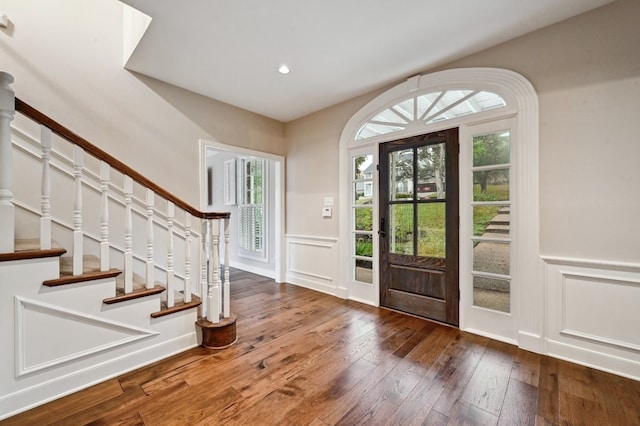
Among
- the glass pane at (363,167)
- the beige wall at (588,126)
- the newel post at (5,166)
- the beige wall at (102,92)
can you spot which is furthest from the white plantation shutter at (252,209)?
the beige wall at (588,126)

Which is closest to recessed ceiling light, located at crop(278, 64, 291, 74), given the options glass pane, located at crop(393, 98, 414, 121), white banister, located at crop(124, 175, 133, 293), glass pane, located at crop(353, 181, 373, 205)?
glass pane, located at crop(393, 98, 414, 121)

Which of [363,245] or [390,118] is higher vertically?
[390,118]

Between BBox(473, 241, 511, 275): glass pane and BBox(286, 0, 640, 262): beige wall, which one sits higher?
BBox(286, 0, 640, 262): beige wall

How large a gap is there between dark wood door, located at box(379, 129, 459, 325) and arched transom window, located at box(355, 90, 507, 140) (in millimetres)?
195

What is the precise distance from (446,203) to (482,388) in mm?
1615

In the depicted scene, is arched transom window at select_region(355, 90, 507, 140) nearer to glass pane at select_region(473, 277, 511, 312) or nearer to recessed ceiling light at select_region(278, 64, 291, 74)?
recessed ceiling light at select_region(278, 64, 291, 74)

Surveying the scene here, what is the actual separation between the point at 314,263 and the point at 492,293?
7.52 feet

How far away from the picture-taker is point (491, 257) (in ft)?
8.20

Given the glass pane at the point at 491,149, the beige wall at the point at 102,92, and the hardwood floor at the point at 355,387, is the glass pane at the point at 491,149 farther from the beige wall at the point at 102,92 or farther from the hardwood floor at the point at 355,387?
the beige wall at the point at 102,92

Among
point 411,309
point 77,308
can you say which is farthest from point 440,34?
point 77,308

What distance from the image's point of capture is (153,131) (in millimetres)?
3008

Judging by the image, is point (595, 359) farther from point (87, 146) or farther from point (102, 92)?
point (102, 92)

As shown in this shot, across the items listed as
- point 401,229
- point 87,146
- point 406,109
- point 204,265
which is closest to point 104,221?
point 87,146

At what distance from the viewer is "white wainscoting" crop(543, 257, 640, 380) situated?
74.1 inches
